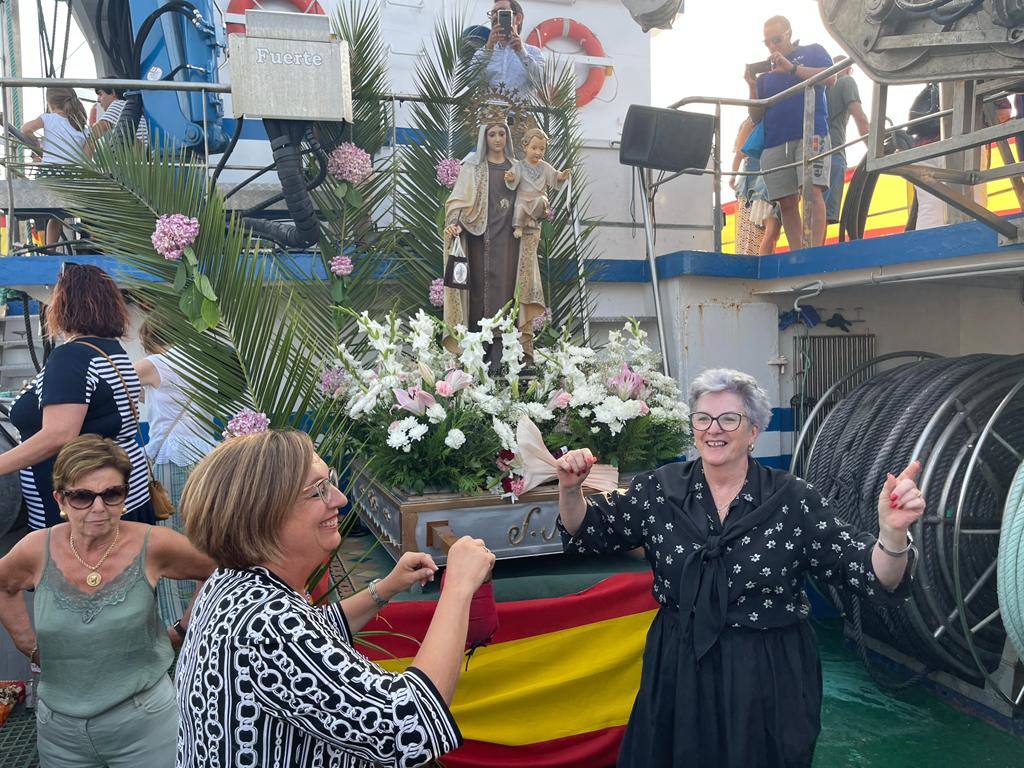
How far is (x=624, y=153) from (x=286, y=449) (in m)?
4.93

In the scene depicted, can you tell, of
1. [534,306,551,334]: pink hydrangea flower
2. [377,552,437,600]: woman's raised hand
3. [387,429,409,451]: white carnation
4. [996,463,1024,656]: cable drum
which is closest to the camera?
[377,552,437,600]: woman's raised hand

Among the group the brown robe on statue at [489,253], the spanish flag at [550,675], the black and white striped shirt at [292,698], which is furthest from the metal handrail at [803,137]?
the black and white striped shirt at [292,698]

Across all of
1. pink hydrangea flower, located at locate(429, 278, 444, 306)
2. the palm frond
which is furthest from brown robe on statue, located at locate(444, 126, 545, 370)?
the palm frond

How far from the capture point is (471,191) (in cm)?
411

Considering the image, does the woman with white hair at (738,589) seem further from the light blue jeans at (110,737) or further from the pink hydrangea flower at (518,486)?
the light blue jeans at (110,737)

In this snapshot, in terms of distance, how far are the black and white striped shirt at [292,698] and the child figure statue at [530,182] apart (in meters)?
3.10

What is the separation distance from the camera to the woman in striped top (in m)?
2.85

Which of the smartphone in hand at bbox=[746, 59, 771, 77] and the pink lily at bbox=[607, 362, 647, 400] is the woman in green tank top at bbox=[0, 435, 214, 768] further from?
the smartphone in hand at bbox=[746, 59, 771, 77]

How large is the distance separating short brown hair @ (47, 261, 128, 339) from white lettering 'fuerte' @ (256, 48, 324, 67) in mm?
1790

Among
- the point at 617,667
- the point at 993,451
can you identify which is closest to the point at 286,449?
the point at 617,667

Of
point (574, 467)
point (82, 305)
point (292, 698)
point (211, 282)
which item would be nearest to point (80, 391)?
point (82, 305)

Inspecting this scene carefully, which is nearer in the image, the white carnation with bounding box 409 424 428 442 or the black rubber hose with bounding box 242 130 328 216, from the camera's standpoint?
the white carnation with bounding box 409 424 428 442

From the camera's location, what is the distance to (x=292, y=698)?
1.29 meters

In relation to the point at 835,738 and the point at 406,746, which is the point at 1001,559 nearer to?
the point at 835,738
